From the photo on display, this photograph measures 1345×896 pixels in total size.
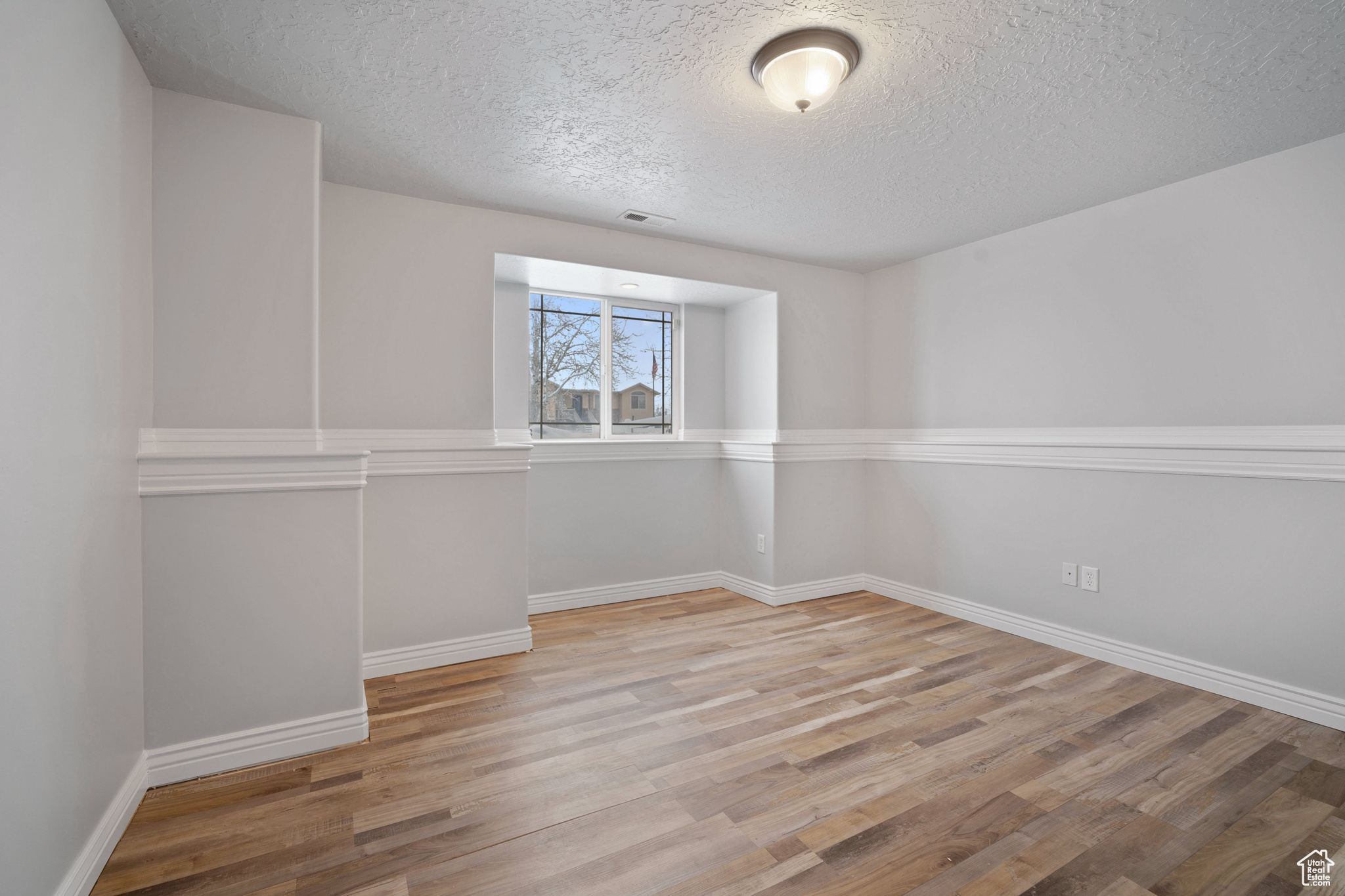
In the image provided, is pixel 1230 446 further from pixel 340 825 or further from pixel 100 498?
pixel 100 498

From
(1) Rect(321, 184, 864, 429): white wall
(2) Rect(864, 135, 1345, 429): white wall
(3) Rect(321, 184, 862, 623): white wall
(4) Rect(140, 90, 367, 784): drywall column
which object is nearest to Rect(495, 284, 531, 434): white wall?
(3) Rect(321, 184, 862, 623): white wall

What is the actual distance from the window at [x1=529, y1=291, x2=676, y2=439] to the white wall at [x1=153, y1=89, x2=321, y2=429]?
175 cm

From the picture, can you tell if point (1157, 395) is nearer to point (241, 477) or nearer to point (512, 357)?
point (512, 357)

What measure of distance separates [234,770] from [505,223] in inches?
106

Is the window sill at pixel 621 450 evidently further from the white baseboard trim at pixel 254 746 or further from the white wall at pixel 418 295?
the white baseboard trim at pixel 254 746

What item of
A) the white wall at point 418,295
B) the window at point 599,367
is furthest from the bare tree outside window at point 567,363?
the white wall at point 418,295

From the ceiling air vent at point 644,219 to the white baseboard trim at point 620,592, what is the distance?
2.28 meters

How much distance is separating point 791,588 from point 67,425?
3.67 meters

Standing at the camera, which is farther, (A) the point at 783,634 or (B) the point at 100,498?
(A) the point at 783,634

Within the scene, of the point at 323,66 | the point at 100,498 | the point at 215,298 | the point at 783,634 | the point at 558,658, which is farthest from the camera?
the point at 783,634

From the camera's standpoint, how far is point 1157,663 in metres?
2.96

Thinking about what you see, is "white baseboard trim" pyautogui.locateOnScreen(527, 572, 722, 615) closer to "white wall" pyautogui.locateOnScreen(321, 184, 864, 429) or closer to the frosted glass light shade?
"white wall" pyautogui.locateOnScreen(321, 184, 864, 429)

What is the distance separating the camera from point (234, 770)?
2.14 m

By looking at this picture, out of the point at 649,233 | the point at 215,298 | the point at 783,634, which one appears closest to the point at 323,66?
the point at 215,298
